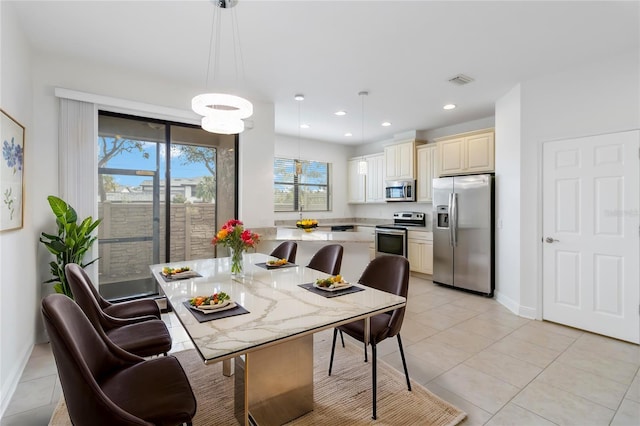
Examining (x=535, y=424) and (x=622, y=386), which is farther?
(x=622, y=386)

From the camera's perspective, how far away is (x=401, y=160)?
6.08 meters

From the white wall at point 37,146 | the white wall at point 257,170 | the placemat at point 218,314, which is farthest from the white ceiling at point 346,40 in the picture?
the placemat at point 218,314

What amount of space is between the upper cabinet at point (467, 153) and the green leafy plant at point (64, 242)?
4.97 meters

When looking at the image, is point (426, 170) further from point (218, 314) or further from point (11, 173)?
point (11, 173)

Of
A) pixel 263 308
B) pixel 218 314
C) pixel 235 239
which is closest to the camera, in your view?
pixel 218 314

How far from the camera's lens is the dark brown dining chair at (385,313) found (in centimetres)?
197

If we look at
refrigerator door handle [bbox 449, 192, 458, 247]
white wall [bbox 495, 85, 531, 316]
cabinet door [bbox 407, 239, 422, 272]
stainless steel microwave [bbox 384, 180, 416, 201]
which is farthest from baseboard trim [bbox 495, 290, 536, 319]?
stainless steel microwave [bbox 384, 180, 416, 201]

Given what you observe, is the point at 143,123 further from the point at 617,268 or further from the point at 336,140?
the point at 617,268

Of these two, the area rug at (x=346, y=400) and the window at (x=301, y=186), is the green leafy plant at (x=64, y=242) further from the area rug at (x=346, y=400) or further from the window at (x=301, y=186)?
the window at (x=301, y=186)

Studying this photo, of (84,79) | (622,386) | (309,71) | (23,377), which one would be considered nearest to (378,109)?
(309,71)

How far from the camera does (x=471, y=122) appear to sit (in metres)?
5.31

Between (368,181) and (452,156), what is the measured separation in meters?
2.17

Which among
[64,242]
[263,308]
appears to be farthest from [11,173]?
[263,308]

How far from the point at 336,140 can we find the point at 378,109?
2.23 m
